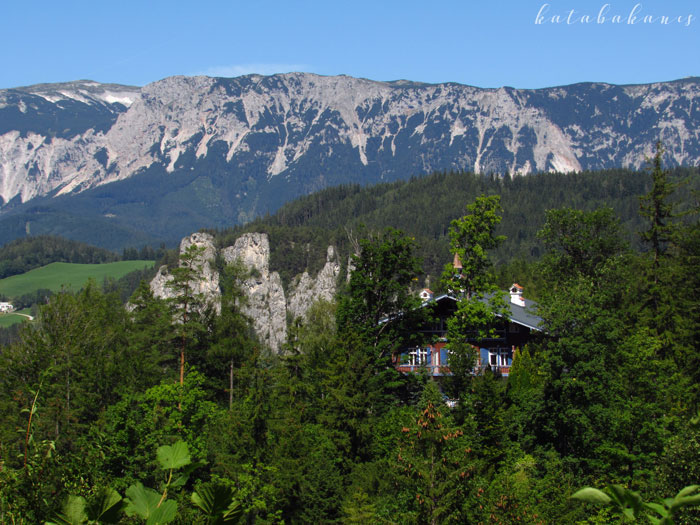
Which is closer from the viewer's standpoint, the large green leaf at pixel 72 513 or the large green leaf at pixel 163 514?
the large green leaf at pixel 163 514

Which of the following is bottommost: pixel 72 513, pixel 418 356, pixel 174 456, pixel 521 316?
pixel 418 356

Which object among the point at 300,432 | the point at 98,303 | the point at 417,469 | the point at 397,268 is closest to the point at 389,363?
the point at 397,268

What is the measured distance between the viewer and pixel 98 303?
234 feet

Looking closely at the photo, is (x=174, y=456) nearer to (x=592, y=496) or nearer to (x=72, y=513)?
(x=72, y=513)

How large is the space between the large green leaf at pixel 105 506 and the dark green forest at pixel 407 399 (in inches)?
232

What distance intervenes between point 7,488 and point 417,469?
15924 millimetres

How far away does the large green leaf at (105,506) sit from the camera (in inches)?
138

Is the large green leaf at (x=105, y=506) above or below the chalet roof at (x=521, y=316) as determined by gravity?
below

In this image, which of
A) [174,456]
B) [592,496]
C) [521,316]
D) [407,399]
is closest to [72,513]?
[174,456]

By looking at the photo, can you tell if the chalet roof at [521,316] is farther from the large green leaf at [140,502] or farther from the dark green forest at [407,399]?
the large green leaf at [140,502]

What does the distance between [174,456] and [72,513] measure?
2.03 feet

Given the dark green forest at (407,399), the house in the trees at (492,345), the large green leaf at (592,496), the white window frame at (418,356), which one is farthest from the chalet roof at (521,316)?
the large green leaf at (592,496)

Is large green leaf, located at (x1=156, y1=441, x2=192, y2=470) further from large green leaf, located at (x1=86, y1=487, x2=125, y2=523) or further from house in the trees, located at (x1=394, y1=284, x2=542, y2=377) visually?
house in the trees, located at (x1=394, y1=284, x2=542, y2=377)

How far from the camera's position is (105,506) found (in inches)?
139
